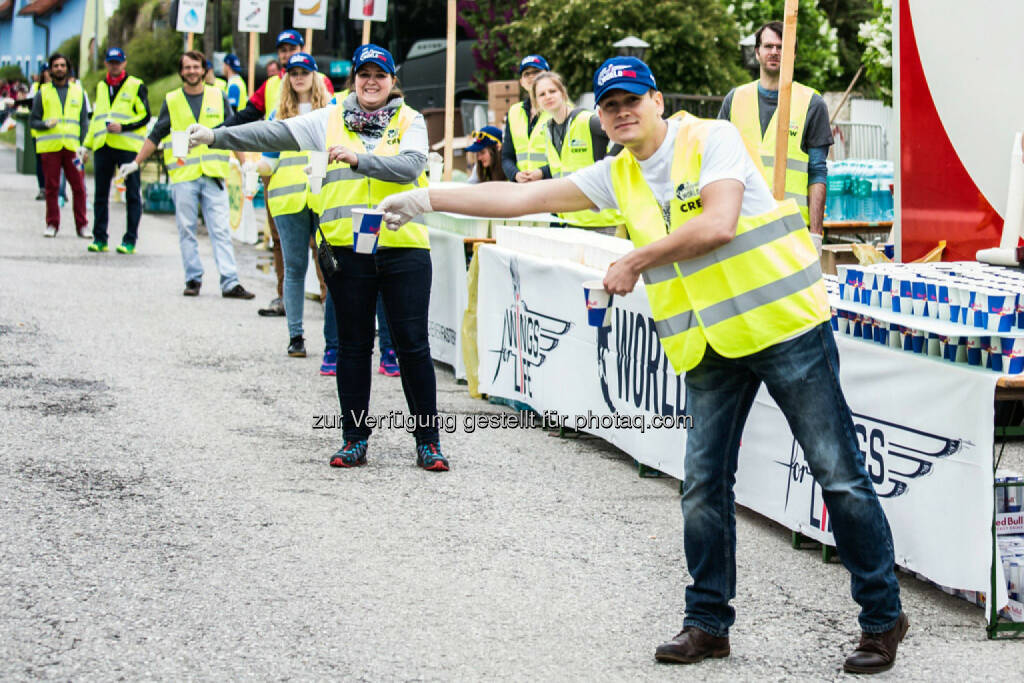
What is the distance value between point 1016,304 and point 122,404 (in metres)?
5.14

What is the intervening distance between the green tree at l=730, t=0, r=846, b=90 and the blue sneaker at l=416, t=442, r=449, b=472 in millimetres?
20464

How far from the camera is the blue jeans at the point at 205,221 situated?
40.8 ft

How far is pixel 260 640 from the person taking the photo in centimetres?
447

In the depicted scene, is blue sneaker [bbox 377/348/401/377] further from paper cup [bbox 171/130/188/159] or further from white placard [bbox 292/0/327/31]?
white placard [bbox 292/0/327/31]

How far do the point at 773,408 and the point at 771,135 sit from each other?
8.92 ft

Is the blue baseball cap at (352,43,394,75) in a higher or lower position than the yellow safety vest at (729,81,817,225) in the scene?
higher

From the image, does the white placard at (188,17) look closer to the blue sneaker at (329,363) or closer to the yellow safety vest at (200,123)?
the yellow safety vest at (200,123)

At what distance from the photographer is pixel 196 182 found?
12.5m

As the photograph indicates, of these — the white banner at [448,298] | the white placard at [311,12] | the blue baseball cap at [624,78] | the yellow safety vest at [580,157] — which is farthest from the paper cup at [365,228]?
the white placard at [311,12]

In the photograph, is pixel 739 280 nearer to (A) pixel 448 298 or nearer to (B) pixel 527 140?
(A) pixel 448 298

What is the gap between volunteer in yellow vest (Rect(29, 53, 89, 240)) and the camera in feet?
56.6

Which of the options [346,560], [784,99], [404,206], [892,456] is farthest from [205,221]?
[892,456]

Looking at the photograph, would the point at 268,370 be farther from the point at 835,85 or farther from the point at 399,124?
the point at 835,85

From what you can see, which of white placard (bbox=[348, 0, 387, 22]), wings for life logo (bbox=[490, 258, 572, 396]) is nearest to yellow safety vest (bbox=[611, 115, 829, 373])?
wings for life logo (bbox=[490, 258, 572, 396])
